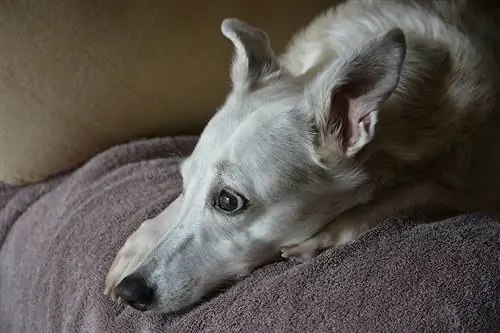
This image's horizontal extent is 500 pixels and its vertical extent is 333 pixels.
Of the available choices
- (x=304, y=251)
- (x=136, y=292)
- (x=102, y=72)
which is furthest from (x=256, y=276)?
(x=102, y=72)

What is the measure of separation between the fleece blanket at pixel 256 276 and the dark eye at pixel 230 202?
0.35 feet

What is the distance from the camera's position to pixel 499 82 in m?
1.46

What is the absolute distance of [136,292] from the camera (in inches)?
48.7

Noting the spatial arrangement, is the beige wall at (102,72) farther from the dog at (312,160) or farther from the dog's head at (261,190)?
the dog's head at (261,190)

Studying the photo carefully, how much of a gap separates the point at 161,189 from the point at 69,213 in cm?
18

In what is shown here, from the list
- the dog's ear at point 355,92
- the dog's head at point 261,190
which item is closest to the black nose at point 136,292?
the dog's head at point 261,190

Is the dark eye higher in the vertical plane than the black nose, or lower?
higher

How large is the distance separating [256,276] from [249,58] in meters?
0.37

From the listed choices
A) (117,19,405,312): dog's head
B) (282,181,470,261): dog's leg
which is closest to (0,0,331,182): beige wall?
(117,19,405,312): dog's head

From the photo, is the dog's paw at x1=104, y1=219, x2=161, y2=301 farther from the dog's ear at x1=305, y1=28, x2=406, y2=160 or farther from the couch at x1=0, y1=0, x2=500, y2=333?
the dog's ear at x1=305, y1=28, x2=406, y2=160

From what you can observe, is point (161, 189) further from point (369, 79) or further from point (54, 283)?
point (369, 79)

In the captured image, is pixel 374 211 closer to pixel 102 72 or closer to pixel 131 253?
pixel 131 253

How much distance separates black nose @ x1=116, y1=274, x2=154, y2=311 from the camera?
124 cm

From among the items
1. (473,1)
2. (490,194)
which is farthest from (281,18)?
(490,194)
